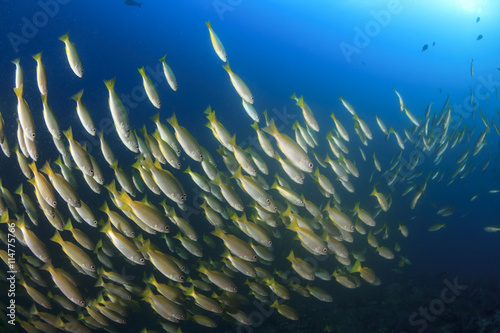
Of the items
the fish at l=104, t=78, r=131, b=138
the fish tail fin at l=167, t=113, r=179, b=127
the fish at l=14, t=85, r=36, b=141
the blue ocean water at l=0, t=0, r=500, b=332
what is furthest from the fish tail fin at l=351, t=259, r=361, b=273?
the fish at l=14, t=85, r=36, b=141

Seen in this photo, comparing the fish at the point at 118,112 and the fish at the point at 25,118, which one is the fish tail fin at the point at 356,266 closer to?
the fish at the point at 118,112

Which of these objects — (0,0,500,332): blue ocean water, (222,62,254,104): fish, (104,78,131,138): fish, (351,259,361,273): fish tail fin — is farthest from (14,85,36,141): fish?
(0,0,500,332): blue ocean water

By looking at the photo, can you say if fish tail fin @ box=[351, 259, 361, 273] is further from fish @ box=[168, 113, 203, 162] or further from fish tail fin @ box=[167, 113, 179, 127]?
fish tail fin @ box=[167, 113, 179, 127]

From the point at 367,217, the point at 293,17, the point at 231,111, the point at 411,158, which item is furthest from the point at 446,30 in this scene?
the point at 367,217

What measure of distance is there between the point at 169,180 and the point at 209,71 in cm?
3550

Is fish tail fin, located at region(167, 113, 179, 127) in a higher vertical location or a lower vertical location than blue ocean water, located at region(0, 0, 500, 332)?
lower

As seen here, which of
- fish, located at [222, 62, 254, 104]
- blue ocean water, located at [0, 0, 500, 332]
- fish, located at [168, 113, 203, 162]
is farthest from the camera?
blue ocean water, located at [0, 0, 500, 332]

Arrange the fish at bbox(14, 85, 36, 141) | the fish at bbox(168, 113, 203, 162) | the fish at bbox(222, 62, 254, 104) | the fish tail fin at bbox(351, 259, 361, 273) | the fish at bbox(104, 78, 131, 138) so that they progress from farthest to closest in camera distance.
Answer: the fish tail fin at bbox(351, 259, 361, 273) < the fish at bbox(222, 62, 254, 104) < the fish at bbox(168, 113, 203, 162) < the fish at bbox(104, 78, 131, 138) < the fish at bbox(14, 85, 36, 141)

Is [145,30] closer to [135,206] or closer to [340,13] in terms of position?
[340,13]

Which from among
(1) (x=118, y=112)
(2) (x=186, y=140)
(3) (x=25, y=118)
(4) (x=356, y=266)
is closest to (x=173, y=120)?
(2) (x=186, y=140)

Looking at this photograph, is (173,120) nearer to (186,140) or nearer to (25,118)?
(186,140)

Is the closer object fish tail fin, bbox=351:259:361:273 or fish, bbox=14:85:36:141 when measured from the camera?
fish, bbox=14:85:36:141

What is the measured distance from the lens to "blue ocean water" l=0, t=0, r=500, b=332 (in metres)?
20.5

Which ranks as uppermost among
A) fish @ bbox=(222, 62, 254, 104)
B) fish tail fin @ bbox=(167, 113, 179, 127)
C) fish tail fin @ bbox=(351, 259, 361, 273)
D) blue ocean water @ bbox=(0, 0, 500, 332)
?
blue ocean water @ bbox=(0, 0, 500, 332)
